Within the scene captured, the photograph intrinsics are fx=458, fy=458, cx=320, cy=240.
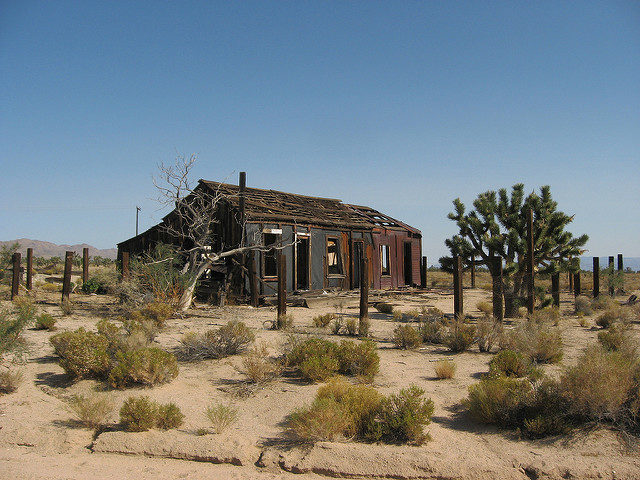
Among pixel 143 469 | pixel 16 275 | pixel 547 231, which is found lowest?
pixel 143 469

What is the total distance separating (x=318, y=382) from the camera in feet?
23.2

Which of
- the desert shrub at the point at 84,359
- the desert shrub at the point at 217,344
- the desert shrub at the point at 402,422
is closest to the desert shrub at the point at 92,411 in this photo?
the desert shrub at the point at 84,359

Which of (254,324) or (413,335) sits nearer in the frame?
(413,335)

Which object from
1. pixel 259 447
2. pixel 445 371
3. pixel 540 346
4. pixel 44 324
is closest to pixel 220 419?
pixel 259 447

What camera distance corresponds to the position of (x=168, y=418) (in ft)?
18.0

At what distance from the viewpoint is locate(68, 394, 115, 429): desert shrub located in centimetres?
553

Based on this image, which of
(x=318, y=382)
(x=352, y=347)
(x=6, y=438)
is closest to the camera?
(x=6, y=438)

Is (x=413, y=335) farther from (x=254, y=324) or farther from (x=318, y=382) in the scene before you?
(x=254, y=324)

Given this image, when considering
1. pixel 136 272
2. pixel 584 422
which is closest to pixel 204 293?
pixel 136 272

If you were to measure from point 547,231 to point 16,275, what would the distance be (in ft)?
57.2

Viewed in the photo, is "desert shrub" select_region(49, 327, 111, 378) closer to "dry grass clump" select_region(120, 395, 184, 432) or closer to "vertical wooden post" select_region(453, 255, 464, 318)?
"dry grass clump" select_region(120, 395, 184, 432)

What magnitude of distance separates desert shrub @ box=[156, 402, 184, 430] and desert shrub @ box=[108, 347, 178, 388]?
1304 millimetres

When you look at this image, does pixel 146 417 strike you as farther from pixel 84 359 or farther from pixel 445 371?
pixel 445 371

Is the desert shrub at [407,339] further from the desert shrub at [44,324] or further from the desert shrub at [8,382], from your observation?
the desert shrub at [44,324]
